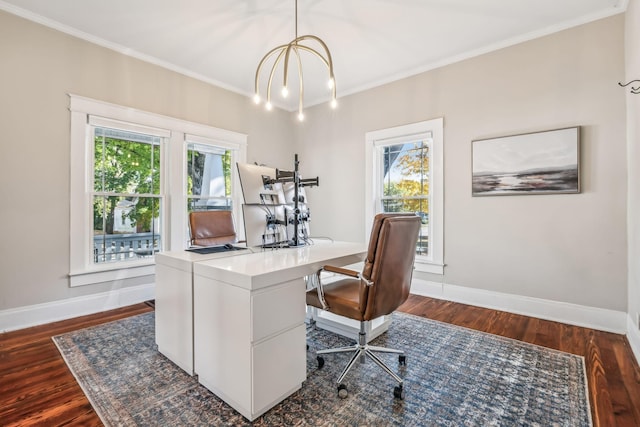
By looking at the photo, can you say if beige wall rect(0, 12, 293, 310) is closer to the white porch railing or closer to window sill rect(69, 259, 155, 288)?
window sill rect(69, 259, 155, 288)

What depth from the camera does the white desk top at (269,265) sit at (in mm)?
1492

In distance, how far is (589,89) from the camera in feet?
8.85

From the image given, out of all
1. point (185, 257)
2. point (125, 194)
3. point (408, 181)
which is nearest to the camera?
point (185, 257)

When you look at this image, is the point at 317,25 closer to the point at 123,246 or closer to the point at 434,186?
the point at 434,186

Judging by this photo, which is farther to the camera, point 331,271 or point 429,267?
point 429,267

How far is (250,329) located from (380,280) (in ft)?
2.51

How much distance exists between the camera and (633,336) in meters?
2.26

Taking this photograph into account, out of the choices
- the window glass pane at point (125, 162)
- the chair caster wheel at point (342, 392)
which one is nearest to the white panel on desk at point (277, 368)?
the chair caster wheel at point (342, 392)

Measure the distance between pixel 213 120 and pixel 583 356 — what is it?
4557 millimetres

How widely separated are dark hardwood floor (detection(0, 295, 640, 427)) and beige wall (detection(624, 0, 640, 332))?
300 millimetres

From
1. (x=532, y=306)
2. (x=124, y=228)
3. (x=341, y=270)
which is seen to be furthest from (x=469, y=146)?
(x=124, y=228)

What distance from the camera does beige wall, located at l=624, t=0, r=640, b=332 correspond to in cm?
217

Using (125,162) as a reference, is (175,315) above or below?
below

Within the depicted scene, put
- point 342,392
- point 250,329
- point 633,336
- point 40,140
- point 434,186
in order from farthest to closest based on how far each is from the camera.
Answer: point 434,186 < point 40,140 < point 633,336 < point 342,392 < point 250,329
